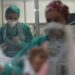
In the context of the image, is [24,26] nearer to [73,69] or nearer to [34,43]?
[34,43]

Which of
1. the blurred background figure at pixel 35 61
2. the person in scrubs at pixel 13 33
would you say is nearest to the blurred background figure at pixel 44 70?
the blurred background figure at pixel 35 61

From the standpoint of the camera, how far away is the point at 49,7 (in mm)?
798

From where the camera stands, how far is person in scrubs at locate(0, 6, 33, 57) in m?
1.01

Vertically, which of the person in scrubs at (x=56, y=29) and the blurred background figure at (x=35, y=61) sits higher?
the person in scrubs at (x=56, y=29)

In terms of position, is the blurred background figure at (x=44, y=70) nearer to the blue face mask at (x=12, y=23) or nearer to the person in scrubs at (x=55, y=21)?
the person in scrubs at (x=55, y=21)

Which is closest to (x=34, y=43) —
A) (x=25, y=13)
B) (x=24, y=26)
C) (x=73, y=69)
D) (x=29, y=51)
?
(x=29, y=51)

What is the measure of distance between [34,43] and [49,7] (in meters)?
0.13

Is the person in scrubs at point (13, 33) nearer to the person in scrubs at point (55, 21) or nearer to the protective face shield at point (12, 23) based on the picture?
the protective face shield at point (12, 23)

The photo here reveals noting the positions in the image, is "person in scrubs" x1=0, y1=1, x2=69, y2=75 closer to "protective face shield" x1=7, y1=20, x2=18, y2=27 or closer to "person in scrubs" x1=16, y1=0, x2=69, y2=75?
"person in scrubs" x1=16, y1=0, x2=69, y2=75

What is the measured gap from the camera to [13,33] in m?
1.07

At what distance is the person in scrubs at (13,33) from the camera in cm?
101

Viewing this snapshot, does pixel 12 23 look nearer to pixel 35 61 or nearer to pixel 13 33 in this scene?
pixel 13 33

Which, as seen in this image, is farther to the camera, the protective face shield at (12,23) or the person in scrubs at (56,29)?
the protective face shield at (12,23)

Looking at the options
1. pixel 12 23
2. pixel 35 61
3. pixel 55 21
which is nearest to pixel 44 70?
pixel 35 61
